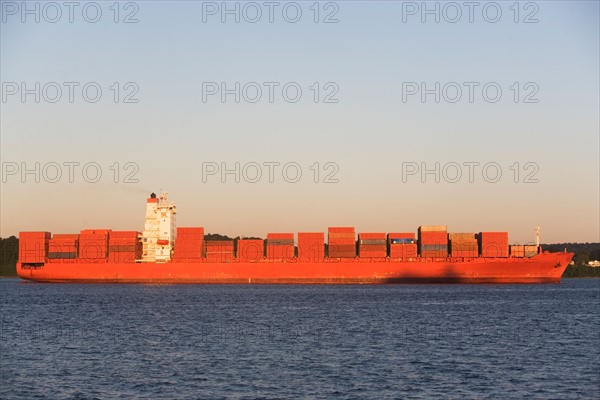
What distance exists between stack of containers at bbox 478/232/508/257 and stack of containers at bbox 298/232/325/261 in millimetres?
14796

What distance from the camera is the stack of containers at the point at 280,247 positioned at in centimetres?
7644

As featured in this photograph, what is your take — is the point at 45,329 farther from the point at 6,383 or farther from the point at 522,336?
the point at 522,336

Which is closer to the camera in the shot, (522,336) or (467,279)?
(522,336)

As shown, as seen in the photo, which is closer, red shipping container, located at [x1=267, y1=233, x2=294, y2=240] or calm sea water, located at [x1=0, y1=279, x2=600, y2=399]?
calm sea water, located at [x1=0, y1=279, x2=600, y2=399]

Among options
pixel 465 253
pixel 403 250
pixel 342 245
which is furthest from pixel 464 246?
pixel 342 245

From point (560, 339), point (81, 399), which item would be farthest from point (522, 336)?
point (81, 399)

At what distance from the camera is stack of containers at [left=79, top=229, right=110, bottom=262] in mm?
78750

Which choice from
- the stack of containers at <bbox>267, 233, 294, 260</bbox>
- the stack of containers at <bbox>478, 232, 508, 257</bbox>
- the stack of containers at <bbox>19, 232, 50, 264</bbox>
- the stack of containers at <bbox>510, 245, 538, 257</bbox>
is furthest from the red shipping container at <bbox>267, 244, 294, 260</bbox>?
the stack of containers at <bbox>19, 232, 50, 264</bbox>

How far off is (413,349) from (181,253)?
50223 mm

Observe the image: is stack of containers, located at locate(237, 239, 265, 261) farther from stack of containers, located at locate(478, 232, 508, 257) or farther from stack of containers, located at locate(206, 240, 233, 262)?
stack of containers, located at locate(478, 232, 508, 257)

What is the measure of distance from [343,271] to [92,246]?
79.4 ft

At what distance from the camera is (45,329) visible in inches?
1491

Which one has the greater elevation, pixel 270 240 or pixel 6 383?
pixel 270 240

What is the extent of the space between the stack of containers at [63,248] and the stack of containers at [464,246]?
36161 mm
